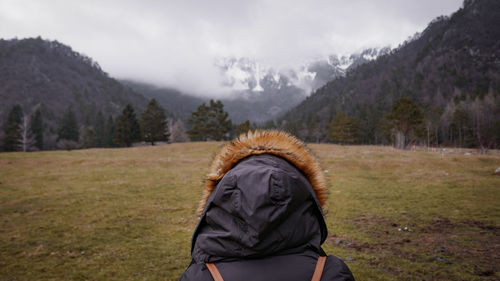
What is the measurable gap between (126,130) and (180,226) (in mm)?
52946

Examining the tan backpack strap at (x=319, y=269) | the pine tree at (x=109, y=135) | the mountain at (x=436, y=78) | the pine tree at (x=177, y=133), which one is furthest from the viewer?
the mountain at (x=436, y=78)

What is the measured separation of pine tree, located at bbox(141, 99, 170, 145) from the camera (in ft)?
184

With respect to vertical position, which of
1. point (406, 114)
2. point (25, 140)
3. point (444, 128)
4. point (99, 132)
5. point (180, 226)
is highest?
point (406, 114)

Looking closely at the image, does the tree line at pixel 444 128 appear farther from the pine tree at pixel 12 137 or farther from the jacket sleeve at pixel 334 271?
the pine tree at pixel 12 137

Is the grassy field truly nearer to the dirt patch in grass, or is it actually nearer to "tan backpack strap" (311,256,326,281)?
the dirt patch in grass

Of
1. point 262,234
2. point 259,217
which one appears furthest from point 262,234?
point 259,217

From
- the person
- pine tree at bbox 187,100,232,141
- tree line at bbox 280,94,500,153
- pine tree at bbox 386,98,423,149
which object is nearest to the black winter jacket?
the person

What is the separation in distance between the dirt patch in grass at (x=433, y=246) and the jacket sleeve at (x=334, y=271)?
468cm

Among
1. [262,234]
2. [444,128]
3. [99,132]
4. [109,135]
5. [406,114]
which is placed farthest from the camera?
[99,132]

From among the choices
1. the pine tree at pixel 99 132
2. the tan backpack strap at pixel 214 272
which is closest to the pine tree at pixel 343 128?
the pine tree at pixel 99 132

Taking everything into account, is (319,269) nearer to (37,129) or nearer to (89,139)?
(37,129)

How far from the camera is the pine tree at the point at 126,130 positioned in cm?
5578

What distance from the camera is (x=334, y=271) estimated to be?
6.33 feet

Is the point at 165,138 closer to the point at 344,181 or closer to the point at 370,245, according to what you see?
the point at 344,181
